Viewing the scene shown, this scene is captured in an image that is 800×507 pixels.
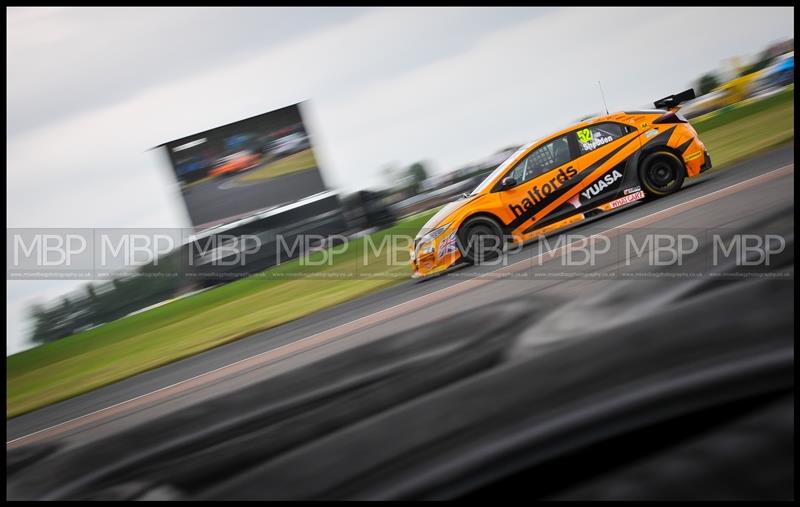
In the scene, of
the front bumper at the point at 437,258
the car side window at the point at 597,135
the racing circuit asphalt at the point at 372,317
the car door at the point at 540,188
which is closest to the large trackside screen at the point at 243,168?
the racing circuit asphalt at the point at 372,317

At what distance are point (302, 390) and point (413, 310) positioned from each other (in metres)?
2.18

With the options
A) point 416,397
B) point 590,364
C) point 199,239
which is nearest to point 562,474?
point 590,364

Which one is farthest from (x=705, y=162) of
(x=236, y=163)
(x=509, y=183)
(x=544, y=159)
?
(x=236, y=163)

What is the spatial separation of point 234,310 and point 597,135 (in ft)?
24.7

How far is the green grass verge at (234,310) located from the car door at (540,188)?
7.83 feet

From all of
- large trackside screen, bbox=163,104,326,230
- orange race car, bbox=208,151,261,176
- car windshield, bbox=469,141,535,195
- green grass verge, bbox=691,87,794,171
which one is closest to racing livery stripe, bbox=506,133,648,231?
car windshield, bbox=469,141,535,195

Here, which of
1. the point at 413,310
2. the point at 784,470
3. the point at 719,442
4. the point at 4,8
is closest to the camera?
the point at 784,470

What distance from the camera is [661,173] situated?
973cm

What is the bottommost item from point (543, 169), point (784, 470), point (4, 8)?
point (784, 470)

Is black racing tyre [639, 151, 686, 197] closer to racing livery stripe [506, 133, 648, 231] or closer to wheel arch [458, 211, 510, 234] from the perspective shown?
racing livery stripe [506, 133, 648, 231]

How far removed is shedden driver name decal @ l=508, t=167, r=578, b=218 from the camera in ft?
31.1

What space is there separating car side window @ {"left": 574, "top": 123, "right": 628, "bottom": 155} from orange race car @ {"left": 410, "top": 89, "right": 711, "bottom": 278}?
0.01 meters

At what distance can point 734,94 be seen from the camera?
17.5m

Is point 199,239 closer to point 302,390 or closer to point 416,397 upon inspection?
point 302,390
